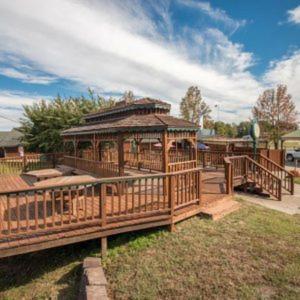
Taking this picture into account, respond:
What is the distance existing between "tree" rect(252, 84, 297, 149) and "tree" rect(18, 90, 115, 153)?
66.0ft

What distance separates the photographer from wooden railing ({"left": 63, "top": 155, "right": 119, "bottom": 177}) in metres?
9.71

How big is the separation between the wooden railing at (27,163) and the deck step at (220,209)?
13291 mm

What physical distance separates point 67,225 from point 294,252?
15.0 feet

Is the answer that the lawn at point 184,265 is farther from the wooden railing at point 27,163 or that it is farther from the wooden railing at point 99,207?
the wooden railing at point 27,163

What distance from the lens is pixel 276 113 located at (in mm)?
30141

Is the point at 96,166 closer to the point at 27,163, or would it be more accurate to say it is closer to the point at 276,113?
the point at 27,163

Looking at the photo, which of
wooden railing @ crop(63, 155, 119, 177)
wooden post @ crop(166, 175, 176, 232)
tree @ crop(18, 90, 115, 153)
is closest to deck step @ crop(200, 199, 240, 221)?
wooden post @ crop(166, 175, 176, 232)

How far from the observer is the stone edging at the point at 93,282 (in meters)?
3.75

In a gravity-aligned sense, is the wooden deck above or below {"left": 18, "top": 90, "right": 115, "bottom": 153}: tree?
below

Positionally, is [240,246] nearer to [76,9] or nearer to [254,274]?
[254,274]

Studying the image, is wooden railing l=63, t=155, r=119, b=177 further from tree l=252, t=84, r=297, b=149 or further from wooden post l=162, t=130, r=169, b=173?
tree l=252, t=84, r=297, b=149

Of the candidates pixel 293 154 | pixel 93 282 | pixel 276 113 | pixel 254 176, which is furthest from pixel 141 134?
pixel 276 113

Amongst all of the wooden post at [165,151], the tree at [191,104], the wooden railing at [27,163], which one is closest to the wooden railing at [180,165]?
the wooden post at [165,151]

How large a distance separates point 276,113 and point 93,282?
31565mm
